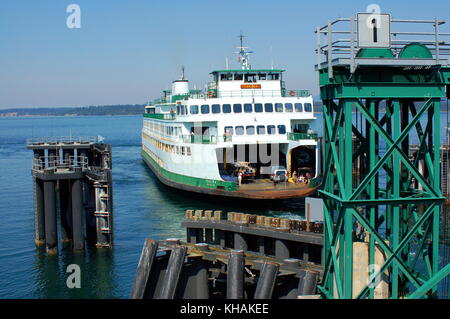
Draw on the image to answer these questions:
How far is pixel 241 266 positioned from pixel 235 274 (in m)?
0.26

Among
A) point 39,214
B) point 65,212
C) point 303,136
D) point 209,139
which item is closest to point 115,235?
point 65,212

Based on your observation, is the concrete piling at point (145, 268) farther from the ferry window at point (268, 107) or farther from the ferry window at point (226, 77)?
the ferry window at point (226, 77)

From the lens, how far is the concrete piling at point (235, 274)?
14.8 meters

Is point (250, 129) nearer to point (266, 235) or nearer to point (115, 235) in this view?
point (115, 235)

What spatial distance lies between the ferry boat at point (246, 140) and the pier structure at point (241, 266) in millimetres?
14641


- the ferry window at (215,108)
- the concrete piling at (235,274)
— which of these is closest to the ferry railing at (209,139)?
the ferry window at (215,108)

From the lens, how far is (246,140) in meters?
37.2

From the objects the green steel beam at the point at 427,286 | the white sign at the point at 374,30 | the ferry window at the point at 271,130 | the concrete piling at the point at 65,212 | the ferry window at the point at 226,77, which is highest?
the ferry window at the point at 226,77

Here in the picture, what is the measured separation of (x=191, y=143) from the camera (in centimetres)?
3891

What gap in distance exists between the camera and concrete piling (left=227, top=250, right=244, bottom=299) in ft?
48.4

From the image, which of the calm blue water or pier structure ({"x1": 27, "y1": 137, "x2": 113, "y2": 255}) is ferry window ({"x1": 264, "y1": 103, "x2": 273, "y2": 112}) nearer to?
the calm blue water
